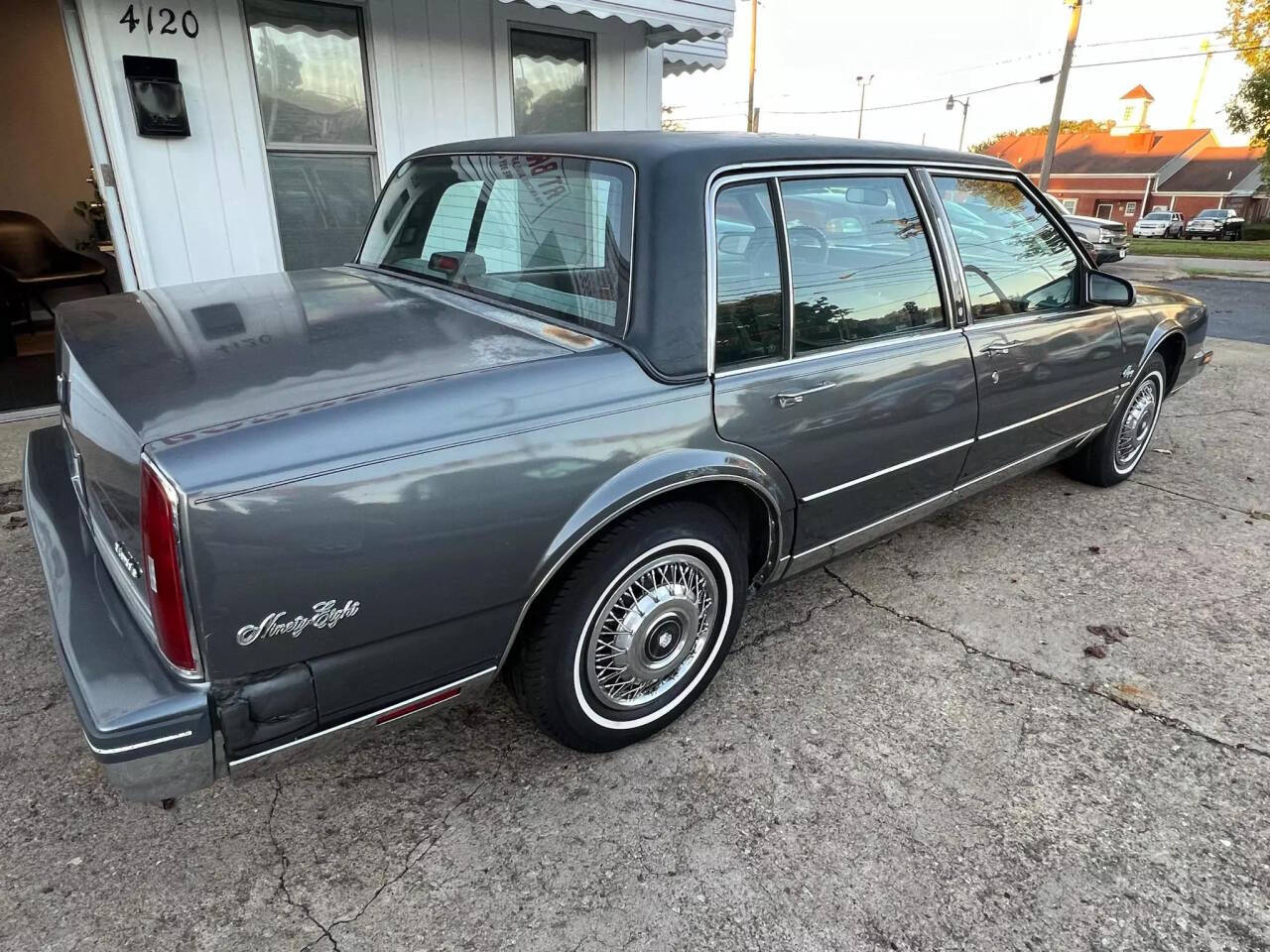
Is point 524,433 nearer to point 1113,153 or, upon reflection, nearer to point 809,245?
point 809,245

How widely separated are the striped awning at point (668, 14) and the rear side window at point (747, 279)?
321cm

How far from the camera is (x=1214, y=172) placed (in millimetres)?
54844

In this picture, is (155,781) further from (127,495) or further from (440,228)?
(440,228)

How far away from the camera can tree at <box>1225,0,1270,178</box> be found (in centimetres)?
2766

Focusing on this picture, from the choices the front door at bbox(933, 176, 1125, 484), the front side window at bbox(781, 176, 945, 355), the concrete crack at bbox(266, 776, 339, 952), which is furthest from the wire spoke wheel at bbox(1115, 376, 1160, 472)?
the concrete crack at bbox(266, 776, 339, 952)

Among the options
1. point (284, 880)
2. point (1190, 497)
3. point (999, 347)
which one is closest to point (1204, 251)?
point (1190, 497)

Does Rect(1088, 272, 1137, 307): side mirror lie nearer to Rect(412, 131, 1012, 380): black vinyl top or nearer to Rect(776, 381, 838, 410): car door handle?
Rect(776, 381, 838, 410): car door handle

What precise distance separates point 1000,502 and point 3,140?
9.54m

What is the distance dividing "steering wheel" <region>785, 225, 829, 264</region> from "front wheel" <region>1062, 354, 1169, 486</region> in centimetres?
236

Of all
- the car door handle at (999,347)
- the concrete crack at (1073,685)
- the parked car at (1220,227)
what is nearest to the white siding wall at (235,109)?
the car door handle at (999,347)

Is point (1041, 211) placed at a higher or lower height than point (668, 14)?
lower

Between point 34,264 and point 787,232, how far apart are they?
7523 mm

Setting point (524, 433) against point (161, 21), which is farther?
point (161, 21)

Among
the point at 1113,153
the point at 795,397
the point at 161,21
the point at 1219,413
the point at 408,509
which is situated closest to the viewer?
the point at 408,509
